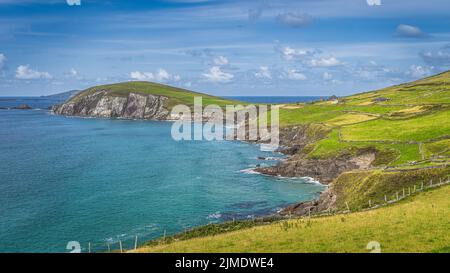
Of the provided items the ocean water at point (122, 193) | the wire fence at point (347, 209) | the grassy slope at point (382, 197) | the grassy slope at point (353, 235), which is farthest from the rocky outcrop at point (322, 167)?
the grassy slope at point (353, 235)

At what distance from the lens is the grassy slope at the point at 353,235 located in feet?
110

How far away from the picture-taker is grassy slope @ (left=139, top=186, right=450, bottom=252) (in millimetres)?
33625

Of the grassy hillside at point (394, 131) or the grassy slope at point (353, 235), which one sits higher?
the grassy hillside at point (394, 131)

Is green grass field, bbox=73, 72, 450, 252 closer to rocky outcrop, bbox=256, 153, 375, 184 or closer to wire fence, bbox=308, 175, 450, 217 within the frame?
wire fence, bbox=308, 175, 450, 217

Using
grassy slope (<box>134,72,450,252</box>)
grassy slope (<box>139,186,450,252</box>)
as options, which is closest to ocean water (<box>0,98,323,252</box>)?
grassy slope (<box>134,72,450,252</box>)

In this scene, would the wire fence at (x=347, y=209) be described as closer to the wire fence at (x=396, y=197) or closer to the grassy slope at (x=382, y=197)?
the wire fence at (x=396, y=197)

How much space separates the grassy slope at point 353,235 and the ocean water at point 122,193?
26.1m

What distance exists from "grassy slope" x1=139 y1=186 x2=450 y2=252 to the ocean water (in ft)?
85.7

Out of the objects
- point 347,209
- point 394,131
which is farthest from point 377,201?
point 394,131

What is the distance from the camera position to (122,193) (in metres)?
94.2

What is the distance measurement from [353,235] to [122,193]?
6638cm
